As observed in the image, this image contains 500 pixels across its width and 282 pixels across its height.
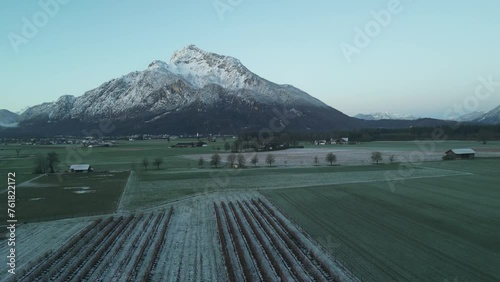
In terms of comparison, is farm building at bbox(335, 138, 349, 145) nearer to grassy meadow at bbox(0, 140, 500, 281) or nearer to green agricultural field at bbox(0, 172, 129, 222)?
grassy meadow at bbox(0, 140, 500, 281)

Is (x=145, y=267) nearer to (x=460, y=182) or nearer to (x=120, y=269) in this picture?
(x=120, y=269)

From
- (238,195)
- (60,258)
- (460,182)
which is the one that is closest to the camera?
(60,258)

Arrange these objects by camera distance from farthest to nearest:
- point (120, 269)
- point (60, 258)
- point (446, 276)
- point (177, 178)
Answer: point (177, 178) < point (60, 258) < point (120, 269) < point (446, 276)

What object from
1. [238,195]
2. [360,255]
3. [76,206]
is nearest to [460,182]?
[238,195]

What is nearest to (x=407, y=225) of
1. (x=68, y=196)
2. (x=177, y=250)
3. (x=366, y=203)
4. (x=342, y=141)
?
(x=366, y=203)

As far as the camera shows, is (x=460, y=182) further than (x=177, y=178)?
No

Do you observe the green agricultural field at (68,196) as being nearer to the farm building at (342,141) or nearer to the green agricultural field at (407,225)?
the green agricultural field at (407,225)

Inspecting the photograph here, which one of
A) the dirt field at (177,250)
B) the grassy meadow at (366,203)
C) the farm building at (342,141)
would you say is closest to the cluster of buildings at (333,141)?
the farm building at (342,141)
